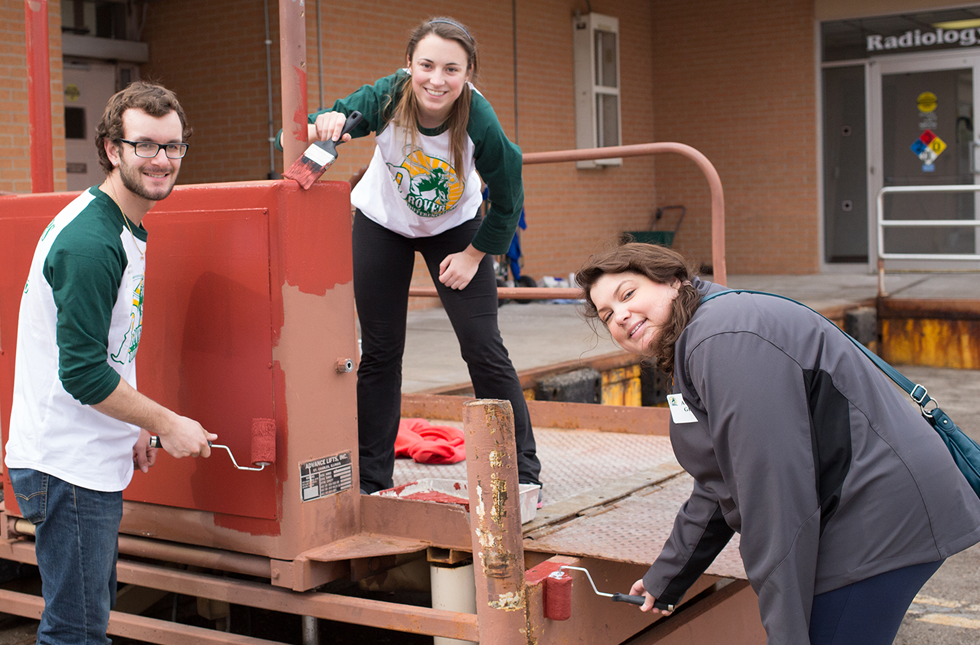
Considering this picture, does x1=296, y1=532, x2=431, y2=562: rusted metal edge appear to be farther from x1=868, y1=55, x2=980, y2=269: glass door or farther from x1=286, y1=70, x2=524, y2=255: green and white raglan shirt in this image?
x1=868, y1=55, x2=980, y2=269: glass door

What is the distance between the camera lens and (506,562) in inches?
93.1

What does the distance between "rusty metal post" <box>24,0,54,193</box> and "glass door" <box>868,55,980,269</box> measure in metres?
11.0

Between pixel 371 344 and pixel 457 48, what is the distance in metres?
1.05

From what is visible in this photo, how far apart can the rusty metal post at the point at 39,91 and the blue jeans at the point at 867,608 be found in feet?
9.16

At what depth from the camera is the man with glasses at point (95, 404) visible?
93.1 inches

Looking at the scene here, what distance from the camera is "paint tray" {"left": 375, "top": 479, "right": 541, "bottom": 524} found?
3068mm

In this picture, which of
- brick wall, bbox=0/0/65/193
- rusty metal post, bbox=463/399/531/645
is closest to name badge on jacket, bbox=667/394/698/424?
rusty metal post, bbox=463/399/531/645

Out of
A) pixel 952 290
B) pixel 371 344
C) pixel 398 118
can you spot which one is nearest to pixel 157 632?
pixel 371 344

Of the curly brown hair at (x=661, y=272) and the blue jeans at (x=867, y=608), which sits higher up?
the curly brown hair at (x=661, y=272)

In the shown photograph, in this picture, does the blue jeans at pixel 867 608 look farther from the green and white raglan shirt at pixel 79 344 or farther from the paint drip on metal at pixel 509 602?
the green and white raglan shirt at pixel 79 344

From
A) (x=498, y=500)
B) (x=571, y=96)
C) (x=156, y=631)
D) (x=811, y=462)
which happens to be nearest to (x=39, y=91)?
(x=156, y=631)

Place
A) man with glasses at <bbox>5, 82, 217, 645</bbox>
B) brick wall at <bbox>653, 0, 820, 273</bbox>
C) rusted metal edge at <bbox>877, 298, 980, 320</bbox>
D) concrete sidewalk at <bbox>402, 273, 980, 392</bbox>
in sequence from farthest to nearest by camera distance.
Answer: brick wall at <bbox>653, 0, 820, 273</bbox> < rusted metal edge at <bbox>877, 298, 980, 320</bbox> < concrete sidewalk at <bbox>402, 273, 980, 392</bbox> < man with glasses at <bbox>5, 82, 217, 645</bbox>

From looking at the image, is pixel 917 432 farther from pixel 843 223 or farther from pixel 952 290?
pixel 843 223

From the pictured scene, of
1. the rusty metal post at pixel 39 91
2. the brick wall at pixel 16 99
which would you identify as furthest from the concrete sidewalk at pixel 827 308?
the brick wall at pixel 16 99
